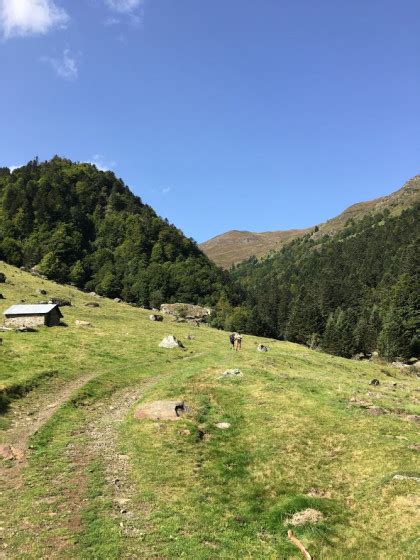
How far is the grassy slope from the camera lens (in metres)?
13.1

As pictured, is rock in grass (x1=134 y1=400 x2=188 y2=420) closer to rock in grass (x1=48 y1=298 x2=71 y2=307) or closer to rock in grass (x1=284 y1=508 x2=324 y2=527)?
rock in grass (x1=284 y1=508 x2=324 y2=527)

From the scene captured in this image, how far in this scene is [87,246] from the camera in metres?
181

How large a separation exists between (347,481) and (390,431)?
19.9 feet

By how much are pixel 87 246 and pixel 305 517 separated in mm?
176900

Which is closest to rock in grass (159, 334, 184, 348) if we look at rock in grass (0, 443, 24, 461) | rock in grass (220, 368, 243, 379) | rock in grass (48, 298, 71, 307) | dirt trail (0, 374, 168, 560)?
rock in grass (220, 368, 243, 379)

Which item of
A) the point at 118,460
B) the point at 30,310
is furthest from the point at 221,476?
the point at 30,310

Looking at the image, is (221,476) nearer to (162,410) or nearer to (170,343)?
(162,410)

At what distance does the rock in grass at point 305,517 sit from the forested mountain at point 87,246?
459 ft

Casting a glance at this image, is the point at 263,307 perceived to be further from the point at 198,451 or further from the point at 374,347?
the point at 198,451

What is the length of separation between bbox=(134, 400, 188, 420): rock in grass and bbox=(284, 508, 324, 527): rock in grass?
458 inches

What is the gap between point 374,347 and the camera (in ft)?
433

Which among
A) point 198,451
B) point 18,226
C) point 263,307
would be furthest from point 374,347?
point 18,226

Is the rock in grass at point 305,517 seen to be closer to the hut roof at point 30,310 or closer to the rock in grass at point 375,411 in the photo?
the rock in grass at point 375,411

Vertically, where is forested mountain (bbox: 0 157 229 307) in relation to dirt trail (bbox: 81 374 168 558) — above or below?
above
